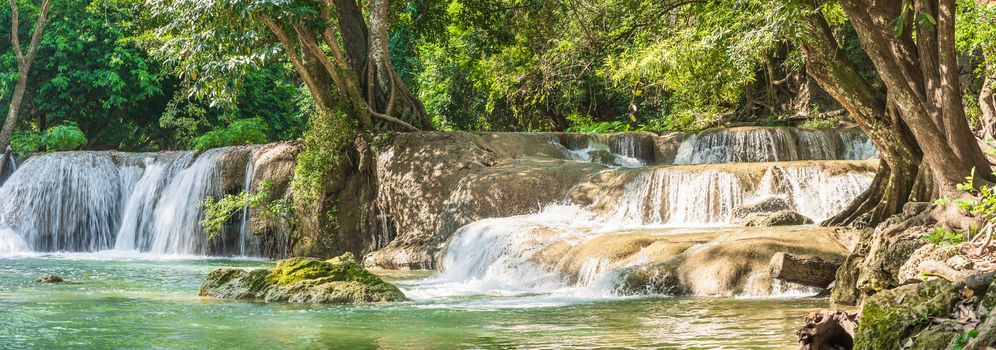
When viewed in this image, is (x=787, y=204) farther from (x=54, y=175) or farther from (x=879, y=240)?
(x=54, y=175)

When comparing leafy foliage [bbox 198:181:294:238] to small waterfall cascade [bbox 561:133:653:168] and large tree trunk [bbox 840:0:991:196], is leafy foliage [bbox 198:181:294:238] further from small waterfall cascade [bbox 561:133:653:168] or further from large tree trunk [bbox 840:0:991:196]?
large tree trunk [bbox 840:0:991:196]

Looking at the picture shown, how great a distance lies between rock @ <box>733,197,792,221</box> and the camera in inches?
564

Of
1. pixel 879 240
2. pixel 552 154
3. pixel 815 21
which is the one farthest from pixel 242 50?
pixel 879 240

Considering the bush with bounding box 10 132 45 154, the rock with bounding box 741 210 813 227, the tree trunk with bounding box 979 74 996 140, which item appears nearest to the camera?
the tree trunk with bounding box 979 74 996 140

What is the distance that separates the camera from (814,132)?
1991 cm

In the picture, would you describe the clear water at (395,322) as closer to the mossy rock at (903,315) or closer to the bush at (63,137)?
the mossy rock at (903,315)

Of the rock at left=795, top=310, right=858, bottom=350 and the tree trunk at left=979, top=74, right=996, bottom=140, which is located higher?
the tree trunk at left=979, top=74, right=996, bottom=140

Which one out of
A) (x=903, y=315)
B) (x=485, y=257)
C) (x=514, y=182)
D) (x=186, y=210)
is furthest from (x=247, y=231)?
(x=903, y=315)

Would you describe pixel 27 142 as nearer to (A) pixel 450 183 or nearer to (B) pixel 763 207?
(A) pixel 450 183

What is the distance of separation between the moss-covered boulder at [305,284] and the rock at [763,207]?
5616 millimetres

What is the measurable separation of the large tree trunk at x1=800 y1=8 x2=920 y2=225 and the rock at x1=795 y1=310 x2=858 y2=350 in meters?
4.99

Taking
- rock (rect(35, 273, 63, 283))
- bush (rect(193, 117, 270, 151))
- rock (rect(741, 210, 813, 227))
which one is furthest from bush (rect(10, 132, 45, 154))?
rock (rect(741, 210, 813, 227))

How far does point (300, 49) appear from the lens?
1970 cm

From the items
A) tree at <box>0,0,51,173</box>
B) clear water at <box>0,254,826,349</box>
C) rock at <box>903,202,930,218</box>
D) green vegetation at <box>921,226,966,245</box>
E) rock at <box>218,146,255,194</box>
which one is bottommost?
clear water at <box>0,254,826,349</box>
